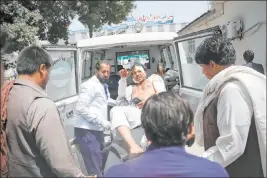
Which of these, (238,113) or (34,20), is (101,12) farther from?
(238,113)

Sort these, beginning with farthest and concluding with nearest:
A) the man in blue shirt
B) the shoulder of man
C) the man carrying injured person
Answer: the man carrying injured person
the shoulder of man
the man in blue shirt

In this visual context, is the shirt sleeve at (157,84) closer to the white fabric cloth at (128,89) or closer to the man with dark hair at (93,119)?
the white fabric cloth at (128,89)

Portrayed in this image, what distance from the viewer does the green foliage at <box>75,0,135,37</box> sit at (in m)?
17.4

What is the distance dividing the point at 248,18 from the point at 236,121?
30.8 ft

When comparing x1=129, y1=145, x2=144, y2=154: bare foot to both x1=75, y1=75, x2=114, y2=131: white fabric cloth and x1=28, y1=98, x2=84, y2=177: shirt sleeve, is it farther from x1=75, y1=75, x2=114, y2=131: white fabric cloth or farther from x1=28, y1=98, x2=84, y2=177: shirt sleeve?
x1=75, y1=75, x2=114, y2=131: white fabric cloth

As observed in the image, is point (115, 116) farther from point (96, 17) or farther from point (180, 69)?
point (96, 17)

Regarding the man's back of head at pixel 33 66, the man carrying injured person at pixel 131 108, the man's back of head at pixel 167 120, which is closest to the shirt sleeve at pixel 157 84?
the man carrying injured person at pixel 131 108

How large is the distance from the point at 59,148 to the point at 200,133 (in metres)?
0.86

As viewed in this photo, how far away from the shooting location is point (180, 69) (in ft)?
17.7

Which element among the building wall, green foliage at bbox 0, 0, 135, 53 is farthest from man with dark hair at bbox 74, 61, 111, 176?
green foliage at bbox 0, 0, 135, 53

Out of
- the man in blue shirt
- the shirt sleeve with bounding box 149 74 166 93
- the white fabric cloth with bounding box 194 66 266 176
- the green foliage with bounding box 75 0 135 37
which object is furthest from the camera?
the green foliage with bounding box 75 0 135 37

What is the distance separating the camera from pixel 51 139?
210cm

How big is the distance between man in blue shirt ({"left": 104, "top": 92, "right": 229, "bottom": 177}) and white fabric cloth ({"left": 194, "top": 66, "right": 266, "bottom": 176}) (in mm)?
516

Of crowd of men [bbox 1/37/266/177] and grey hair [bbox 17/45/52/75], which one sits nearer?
crowd of men [bbox 1/37/266/177]
